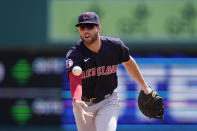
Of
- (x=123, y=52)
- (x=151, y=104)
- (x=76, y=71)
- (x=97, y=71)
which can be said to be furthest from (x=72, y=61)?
(x=151, y=104)

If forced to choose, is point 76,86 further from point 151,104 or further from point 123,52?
point 151,104

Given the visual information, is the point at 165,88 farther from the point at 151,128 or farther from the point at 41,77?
the point at 41,77

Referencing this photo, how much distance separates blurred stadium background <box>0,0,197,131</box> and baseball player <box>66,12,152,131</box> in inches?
169

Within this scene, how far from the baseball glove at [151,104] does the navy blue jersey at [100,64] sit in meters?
0.45

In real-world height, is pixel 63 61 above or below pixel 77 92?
below

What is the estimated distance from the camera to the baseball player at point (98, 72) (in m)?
4.44

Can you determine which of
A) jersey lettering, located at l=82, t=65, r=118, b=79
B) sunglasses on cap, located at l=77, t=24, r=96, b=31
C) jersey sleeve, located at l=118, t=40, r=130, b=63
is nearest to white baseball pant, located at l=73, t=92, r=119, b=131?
jersey lettering, located at l=82, t=65, r=118, b=79

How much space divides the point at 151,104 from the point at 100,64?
0.77 meters

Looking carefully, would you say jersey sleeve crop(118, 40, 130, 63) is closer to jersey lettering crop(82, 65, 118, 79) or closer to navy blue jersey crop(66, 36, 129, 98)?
navy blue jersey crop(66, 36, 129, 98)

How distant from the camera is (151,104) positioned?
16.4ft

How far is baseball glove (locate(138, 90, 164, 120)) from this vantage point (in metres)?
4.99

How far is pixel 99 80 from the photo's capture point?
4.61m

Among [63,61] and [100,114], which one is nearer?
[100,114]

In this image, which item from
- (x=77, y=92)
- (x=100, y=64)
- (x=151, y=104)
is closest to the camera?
(x=77, y=92)
